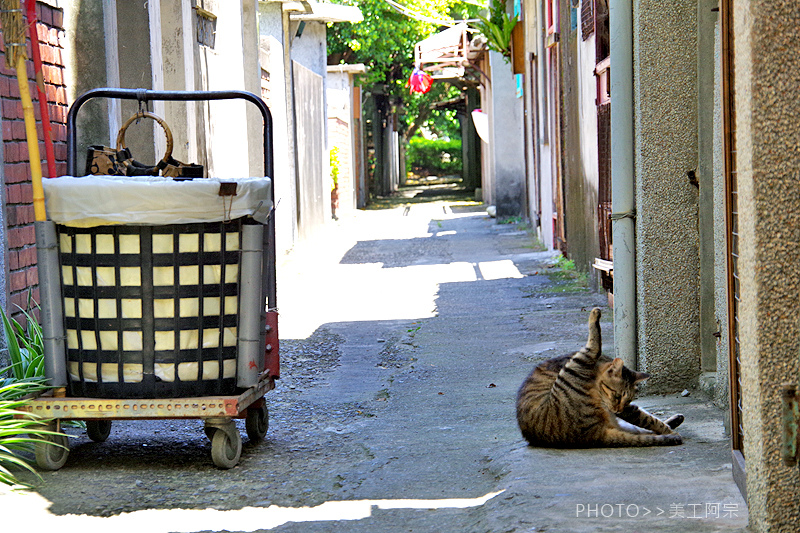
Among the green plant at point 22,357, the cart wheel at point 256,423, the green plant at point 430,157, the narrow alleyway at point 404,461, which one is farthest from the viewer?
the green plant at point 430,157

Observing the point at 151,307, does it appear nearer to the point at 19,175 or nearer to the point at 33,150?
the point at 33,150

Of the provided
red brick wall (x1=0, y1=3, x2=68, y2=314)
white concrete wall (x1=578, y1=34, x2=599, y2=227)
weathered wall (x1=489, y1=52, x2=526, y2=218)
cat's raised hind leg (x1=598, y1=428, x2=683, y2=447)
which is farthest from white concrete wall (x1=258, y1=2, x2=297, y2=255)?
cat's raised hind leg (x1=598, y1=428, x2=683, y2=447)

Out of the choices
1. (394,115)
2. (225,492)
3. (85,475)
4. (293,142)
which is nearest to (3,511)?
(85,475)

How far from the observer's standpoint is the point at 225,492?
322cm

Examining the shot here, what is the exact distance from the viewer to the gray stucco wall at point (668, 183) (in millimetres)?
4184

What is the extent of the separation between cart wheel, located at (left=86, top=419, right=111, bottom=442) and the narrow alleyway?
6 centimetres

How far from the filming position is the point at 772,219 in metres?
2.21

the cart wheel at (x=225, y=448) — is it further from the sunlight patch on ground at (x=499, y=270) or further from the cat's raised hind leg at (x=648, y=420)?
the sunlight patch on ground at (x=499, y=270)

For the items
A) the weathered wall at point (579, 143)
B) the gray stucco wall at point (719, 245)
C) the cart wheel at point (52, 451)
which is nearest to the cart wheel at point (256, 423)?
the cart wheel at point (52, 451)

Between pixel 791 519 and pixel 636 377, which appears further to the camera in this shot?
pixel 636 377

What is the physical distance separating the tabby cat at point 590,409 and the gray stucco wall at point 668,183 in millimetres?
607

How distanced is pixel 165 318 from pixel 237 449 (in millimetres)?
611

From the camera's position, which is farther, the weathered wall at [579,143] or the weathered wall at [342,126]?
the weathered wall at [342,126]

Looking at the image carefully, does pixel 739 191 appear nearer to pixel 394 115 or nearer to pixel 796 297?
pixel 796 297
